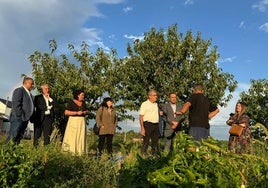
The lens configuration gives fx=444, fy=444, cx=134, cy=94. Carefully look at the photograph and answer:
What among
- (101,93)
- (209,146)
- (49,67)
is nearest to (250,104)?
(101,93)

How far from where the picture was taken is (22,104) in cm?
968

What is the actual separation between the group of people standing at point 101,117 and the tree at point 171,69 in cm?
2184

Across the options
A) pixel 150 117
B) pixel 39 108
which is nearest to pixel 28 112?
pixel 39 108

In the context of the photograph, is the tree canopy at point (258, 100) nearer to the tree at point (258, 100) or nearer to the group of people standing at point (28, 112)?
the tree at point (258, 100)

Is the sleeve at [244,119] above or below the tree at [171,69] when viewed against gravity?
below

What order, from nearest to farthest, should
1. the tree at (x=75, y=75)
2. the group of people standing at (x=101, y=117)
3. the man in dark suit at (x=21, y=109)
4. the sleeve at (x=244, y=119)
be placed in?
the group of people standing at (x=101, y=117), the man in dark suit at (x=21, y=109), the sleeve at (x=244, y=119), the tree at (x=75, y=75)

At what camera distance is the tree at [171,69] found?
34.1 meters

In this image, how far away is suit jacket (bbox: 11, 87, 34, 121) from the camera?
9.42 metres

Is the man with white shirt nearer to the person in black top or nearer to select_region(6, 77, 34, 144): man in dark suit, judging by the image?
the person in black top

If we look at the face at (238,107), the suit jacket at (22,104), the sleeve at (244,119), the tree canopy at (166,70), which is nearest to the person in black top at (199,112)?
the sleeve at (244,119)

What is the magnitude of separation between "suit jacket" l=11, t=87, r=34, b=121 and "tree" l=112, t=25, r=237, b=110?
23682 mm

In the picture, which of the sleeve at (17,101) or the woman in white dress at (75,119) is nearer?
the sleeve at (17,101)

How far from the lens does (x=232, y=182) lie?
142cm

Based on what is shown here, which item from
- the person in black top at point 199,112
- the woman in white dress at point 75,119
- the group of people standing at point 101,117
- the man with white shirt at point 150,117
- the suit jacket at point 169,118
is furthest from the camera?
the suit jacket at point 169,118
